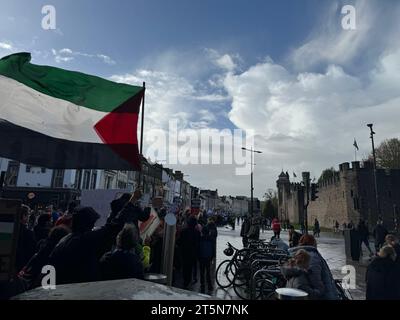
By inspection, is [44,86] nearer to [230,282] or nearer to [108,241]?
[108,241]

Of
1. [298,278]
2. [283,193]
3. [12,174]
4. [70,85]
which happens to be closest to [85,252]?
[298,278]

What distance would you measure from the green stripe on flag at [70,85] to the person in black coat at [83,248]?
9.98 ft

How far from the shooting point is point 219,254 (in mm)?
15516

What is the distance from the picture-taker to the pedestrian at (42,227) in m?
6.41

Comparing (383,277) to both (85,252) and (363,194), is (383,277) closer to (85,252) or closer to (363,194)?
(85,252)

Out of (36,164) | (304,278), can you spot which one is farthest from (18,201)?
(304,278)

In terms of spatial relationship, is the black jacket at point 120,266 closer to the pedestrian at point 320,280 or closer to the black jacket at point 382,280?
the pedestrian at point 320,280

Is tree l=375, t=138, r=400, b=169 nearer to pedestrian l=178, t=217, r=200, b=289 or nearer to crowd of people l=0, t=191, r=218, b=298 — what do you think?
pedestrian l=178, t=217, r=200, b=289

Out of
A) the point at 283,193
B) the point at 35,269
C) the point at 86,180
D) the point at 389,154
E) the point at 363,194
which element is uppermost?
the point at 389,154

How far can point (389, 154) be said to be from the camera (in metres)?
55.9

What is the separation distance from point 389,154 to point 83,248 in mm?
63105

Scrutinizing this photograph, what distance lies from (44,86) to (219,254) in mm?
11994

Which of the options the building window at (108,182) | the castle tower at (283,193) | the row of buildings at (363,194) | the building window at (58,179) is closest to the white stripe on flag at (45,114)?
the building window at (58,179)

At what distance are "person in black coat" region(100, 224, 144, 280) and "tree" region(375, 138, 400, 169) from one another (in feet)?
198
